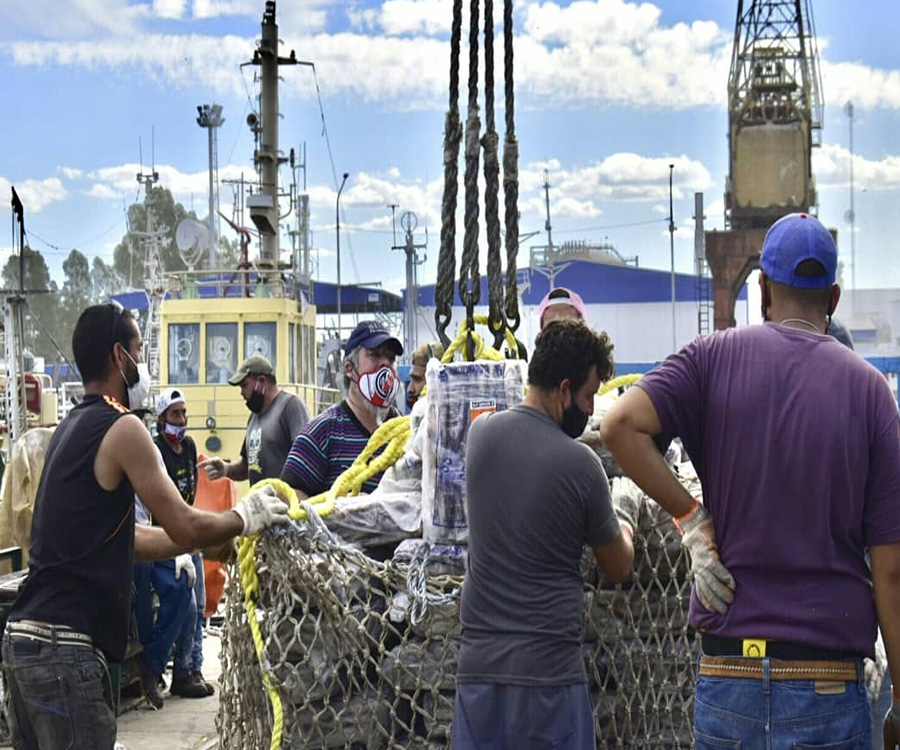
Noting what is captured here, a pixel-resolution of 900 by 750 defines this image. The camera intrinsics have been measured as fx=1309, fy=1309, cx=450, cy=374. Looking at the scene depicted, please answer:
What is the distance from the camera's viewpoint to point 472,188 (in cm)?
440

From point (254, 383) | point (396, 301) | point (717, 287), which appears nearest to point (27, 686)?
point (254, 383)

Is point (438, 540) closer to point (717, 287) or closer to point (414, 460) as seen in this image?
point (414, 460)

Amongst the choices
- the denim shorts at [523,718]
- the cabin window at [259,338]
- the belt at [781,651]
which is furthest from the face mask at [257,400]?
the cabin window at [259,338]

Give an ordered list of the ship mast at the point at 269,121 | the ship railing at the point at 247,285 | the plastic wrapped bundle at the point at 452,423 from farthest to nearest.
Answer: the ship mast at the point at 269,121 → the ship railing at the point at 247,285 → the plastic wrapped bundle at the point at 452,423

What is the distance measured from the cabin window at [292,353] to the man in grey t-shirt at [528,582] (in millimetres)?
15038

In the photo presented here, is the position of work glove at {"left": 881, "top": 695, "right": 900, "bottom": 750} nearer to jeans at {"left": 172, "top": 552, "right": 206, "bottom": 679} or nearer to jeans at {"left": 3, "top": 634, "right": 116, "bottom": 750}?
jeans at {"left": 3, "top": 634, "right": 116, "bottom": 750}

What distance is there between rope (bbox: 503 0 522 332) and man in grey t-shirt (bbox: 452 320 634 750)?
1.23m

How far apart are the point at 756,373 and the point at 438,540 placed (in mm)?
1300

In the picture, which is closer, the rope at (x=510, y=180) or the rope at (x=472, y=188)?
the rope at (x=472, y=188)

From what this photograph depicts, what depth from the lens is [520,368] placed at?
4113 millimetres

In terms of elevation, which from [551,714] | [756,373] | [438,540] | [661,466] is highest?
[756,373]

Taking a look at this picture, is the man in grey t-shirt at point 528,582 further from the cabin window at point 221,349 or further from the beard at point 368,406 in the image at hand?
the cabin window at point 221,349

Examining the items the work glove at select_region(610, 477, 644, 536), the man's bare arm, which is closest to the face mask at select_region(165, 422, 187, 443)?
the work glove at select_region(610, 477, 644, 536)

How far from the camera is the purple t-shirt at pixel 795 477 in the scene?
2830 mm
